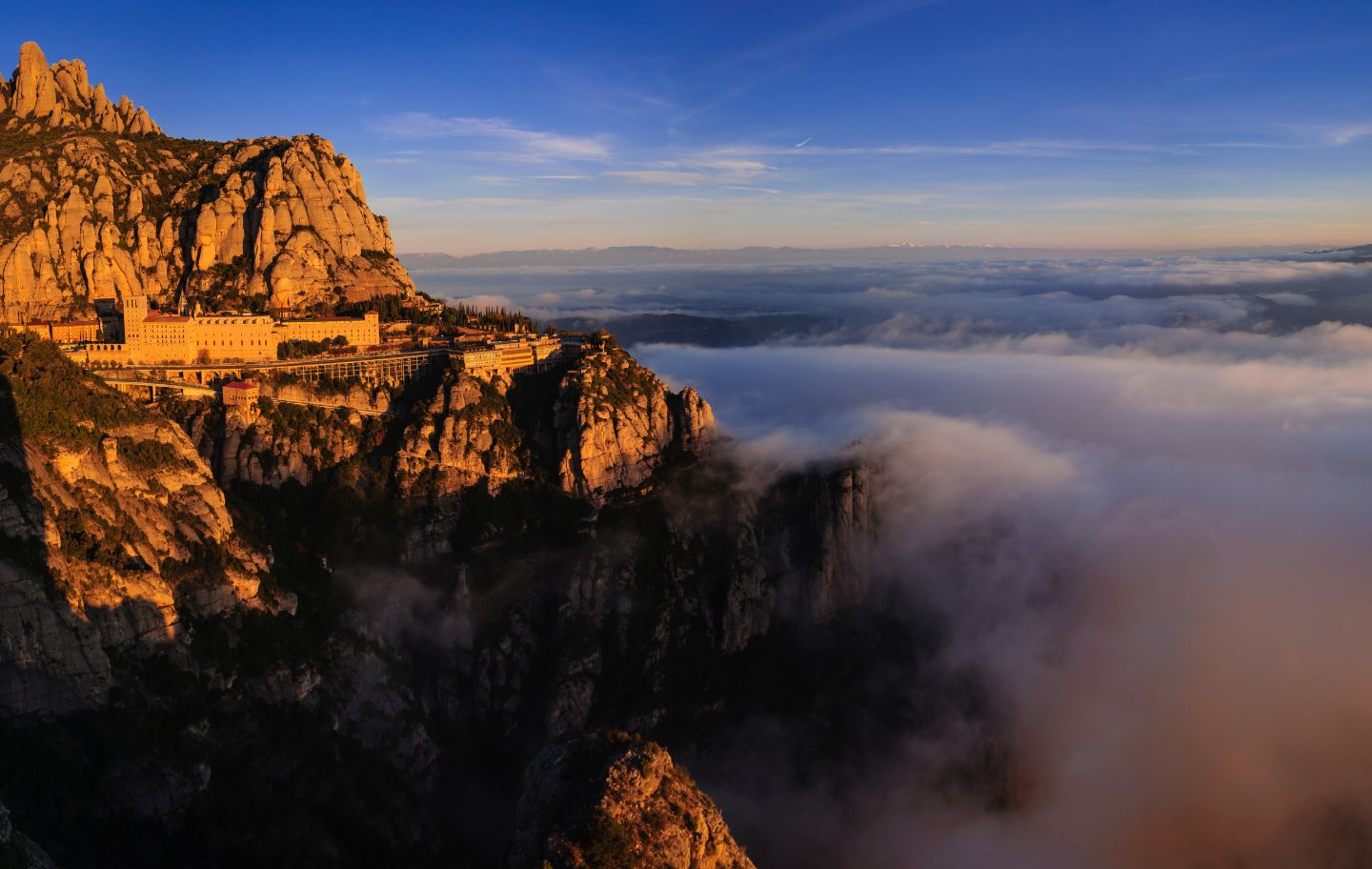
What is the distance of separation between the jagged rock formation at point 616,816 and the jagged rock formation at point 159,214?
94.5 meters

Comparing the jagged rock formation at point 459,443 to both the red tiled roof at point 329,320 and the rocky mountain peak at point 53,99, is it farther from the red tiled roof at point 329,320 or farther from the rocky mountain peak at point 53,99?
the rocky mountain peak at point 53,99

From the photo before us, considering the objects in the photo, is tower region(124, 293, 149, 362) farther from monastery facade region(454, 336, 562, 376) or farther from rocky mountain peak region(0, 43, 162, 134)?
rocky mountain peak region(0, 43, 162, 134)

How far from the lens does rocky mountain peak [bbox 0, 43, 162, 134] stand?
129250mm

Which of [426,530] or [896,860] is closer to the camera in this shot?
[896,860]

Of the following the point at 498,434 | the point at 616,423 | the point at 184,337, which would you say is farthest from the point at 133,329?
the point at 616,423

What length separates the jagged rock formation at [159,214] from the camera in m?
117

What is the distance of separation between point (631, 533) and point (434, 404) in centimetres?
2521

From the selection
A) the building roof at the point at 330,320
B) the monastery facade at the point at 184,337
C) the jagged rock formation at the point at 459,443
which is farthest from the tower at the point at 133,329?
the jagged rock formation at the point at 459,443

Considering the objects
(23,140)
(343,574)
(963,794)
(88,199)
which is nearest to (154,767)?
(343,574)

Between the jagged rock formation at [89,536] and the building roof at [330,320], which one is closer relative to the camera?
the jagged rock formation at [89,536]

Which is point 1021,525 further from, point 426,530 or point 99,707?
point 99,707

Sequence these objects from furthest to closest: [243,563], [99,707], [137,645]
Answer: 1. [243,563]
2. [137,645]
3. [99,707]

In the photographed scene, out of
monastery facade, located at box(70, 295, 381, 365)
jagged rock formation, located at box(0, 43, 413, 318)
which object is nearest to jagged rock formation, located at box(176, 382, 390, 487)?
monastery facade, located at box(70, 295, 381, 365)

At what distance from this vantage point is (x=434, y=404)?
340ft
